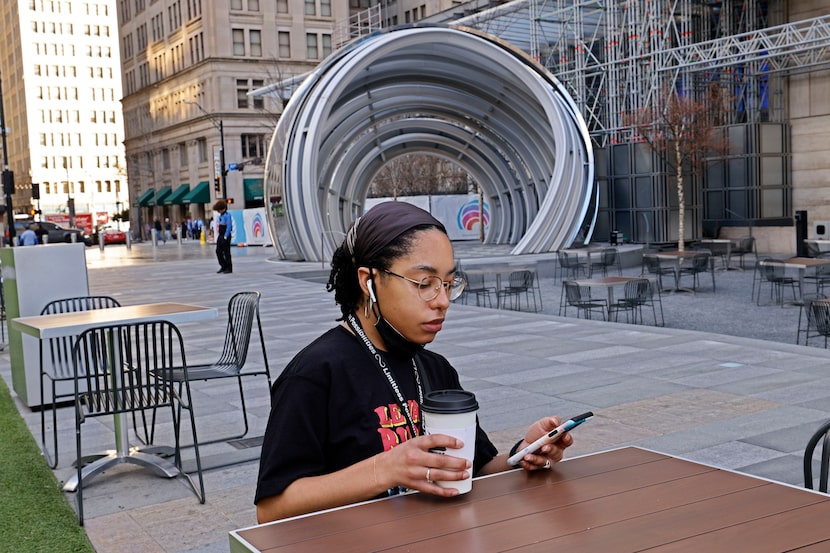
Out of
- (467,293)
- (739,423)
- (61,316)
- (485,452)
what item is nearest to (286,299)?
(467,293)

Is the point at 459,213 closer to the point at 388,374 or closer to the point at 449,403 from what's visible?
the point at 388,374

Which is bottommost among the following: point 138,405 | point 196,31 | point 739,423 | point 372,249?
point 739,423

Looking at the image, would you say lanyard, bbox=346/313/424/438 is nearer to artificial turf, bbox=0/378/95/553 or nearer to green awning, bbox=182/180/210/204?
artificial turf, bbox=0/378/95/553

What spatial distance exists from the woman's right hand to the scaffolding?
87.4ft

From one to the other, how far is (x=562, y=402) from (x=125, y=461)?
12.1 feet

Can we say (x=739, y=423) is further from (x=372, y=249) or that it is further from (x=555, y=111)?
(x=555, y=111)

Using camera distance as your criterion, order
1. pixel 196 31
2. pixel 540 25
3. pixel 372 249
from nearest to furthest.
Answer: pixel 372 249 < pixel 540 25 < pixel 196 31

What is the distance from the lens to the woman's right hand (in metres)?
2.21

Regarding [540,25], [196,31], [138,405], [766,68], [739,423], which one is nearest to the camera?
[138,405]

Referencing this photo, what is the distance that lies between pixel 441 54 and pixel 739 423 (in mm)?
24596

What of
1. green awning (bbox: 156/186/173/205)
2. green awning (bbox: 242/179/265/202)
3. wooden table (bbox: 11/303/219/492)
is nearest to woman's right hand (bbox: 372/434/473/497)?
wooden table (bbox: 11/303/219/492)

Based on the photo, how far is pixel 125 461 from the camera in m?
6.35

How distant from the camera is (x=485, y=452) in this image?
2.95 metres

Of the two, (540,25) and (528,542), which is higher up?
(540,25)
